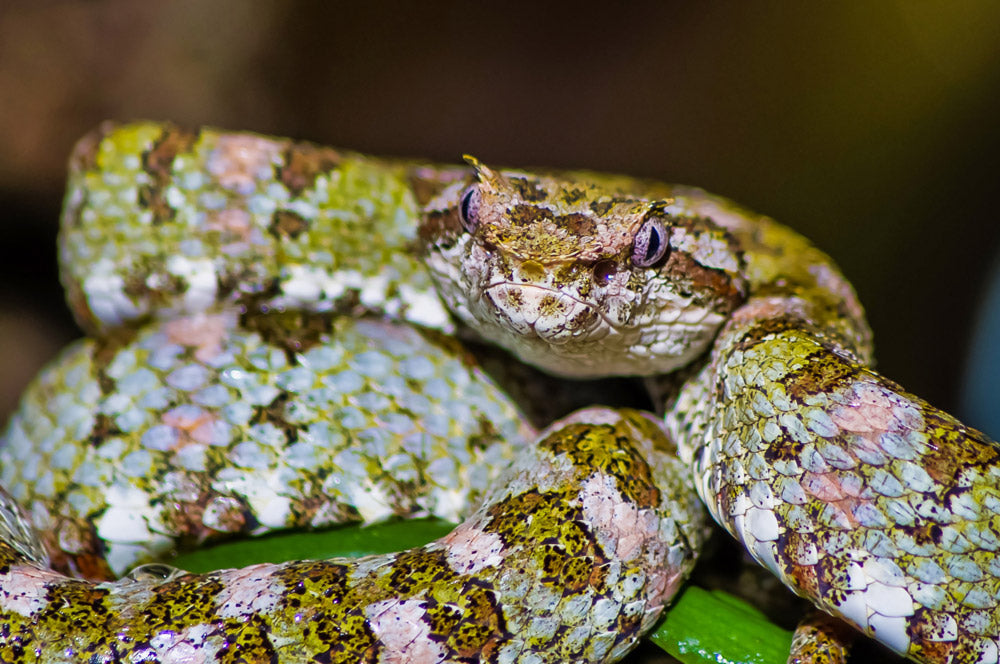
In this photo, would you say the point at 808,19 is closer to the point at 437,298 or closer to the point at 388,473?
the point at 437,298

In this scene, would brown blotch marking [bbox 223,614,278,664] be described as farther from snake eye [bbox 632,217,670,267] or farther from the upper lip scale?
snake eye [bbox 632,217,670,267]

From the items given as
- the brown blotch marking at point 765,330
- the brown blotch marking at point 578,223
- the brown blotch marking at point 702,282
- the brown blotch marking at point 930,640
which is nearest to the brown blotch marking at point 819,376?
the brown blotch marking at point 765,330

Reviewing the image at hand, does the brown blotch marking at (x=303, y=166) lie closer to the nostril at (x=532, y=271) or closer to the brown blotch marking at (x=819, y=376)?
the nostril at (x=532, y=271)

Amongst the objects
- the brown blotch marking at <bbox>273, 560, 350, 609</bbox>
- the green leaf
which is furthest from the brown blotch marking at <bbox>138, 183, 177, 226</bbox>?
the green leaf

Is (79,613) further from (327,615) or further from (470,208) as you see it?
(470,208)

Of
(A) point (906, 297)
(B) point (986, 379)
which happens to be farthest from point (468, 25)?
(B) point (986, 379)
